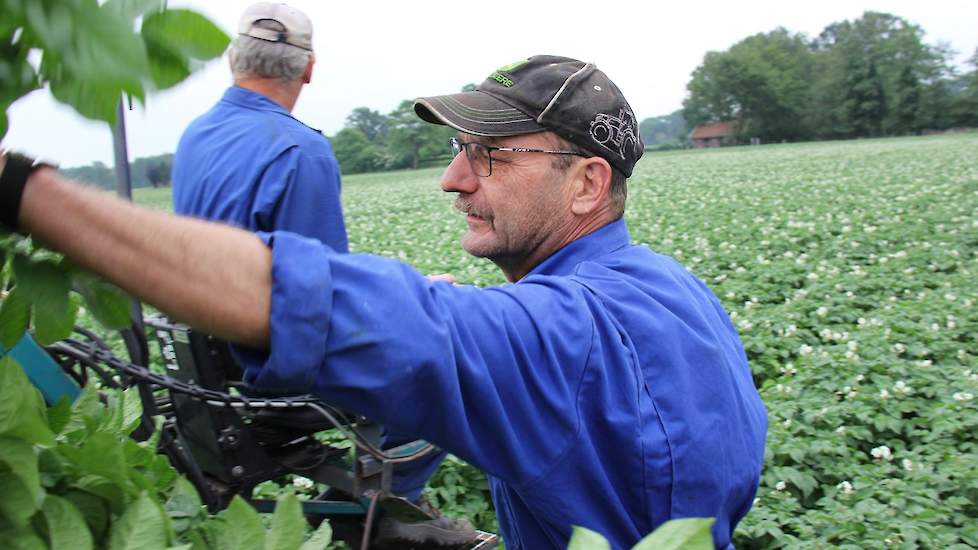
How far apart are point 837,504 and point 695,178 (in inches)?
856

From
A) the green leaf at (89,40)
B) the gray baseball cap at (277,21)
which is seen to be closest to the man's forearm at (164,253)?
the green leaf at (89,40)

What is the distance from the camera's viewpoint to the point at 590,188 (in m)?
1.88

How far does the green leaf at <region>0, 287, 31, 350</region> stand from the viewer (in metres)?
1.01

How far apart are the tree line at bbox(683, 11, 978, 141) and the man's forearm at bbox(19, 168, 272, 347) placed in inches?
3267

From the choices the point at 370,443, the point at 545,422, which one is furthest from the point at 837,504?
the point at 545,422

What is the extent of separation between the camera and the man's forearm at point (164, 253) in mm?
949

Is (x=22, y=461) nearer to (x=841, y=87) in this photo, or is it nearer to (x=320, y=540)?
(x=320, y=540)

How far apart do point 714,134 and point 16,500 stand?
92.0 m

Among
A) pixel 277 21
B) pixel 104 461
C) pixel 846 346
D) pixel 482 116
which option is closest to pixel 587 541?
pixel 104 461

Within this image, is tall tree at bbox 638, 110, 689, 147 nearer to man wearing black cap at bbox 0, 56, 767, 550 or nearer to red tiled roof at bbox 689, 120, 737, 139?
red tiled roof at bbox 689, 120, 737, 139

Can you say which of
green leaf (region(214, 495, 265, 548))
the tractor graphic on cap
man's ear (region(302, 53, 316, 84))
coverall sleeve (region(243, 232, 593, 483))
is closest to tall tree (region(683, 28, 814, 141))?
man's ear (region(302, 53, 316, 84))

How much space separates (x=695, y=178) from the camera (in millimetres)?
25047

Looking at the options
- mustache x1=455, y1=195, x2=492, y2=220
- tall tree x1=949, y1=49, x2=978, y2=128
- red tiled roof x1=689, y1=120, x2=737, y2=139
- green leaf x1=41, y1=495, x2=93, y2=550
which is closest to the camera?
green leaf x1=41, y1=495, x2=93, y2=550

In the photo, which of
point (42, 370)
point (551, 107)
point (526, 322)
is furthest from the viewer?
point (42, 370)
